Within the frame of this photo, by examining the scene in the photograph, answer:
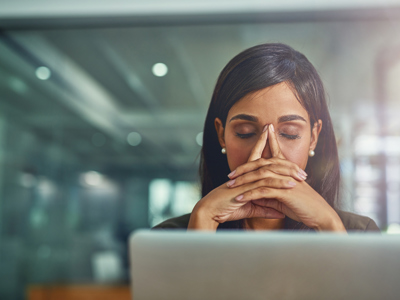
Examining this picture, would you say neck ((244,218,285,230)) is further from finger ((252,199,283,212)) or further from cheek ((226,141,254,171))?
cheek ((226,141,254,171))

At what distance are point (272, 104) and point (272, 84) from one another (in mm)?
62

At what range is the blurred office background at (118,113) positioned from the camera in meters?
2.87

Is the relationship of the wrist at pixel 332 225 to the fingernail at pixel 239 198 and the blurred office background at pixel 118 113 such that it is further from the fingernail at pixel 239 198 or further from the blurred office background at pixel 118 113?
the blurred office background at pixel 118 113

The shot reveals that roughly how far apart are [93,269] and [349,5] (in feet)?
9.94

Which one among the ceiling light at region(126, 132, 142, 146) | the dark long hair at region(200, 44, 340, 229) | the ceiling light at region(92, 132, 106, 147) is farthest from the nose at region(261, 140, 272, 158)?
the ceiling light at region(92, 132, 106, 147)

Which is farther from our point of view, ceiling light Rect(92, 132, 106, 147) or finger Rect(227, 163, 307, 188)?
ceiling light Rect(92, 132, 106, 147)

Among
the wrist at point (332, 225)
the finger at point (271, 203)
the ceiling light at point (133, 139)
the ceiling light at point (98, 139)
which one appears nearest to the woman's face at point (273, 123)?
the finger at point (271, 203)

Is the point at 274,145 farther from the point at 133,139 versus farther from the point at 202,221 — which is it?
the point at 133,139

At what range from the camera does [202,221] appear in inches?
34.4

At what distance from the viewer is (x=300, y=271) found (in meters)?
0.48

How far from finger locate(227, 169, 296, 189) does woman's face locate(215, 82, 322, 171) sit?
9 cm

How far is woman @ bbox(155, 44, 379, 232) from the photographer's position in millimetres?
878

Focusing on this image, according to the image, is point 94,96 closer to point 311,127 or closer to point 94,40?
point 94,40

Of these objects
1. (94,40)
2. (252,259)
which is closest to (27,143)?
(94,40)
